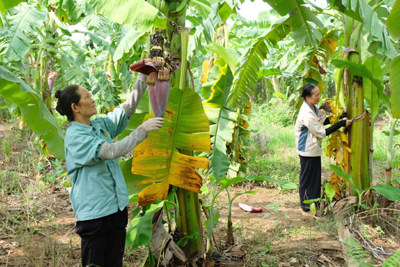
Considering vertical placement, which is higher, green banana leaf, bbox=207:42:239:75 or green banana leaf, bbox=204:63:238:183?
green banana leaf, bbox=207:42:239:75

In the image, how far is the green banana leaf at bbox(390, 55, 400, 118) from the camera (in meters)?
2.25

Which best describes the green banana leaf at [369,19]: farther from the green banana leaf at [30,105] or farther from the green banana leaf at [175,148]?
the green banana leaf at [30,105]

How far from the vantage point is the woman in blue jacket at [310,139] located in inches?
150

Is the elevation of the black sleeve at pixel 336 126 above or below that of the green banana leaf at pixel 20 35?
below

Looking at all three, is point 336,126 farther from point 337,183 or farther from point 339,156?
point 337,183

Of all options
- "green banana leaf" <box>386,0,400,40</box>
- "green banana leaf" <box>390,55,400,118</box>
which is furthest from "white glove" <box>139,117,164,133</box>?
"green banana leaf" <box>390,55,400,118</box>

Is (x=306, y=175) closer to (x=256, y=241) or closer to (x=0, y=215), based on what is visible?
(x=256, y=241)

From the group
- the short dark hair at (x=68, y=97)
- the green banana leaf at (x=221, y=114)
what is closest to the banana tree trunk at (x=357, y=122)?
the green banana leaf at (x=221, y=114)

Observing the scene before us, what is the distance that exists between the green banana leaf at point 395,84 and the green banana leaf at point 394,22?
0.18 meters

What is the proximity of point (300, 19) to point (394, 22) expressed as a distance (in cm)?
89

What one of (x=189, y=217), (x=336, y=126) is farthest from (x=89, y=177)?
(x=336, y=126)

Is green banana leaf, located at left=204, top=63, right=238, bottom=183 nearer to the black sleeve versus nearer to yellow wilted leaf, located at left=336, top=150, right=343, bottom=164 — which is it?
the black sleeve

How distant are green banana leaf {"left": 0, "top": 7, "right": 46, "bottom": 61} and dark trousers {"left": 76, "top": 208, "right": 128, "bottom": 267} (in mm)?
2881

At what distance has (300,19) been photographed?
283 centimetres
